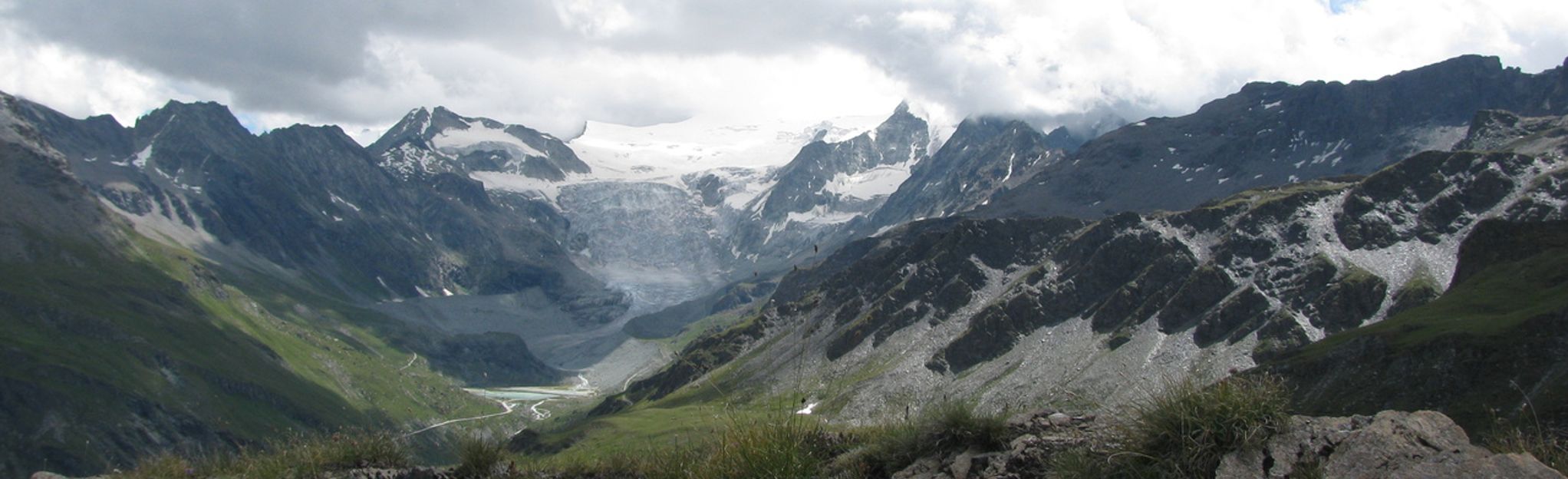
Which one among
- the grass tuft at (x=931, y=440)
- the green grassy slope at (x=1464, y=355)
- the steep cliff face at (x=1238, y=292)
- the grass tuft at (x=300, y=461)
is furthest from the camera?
the steep cliff face at (x=1238, y=292)

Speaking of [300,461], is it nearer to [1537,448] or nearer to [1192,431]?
[1192,431]

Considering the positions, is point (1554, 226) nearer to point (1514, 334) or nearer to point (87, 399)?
point (1514, 334)

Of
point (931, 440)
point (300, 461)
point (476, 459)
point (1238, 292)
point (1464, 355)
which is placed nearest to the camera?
point (931, 440)

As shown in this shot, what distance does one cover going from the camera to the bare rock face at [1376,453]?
8.62m

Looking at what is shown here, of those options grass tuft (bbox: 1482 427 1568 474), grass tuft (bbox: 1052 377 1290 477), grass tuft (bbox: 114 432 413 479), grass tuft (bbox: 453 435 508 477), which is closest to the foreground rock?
grass tuft (bbox: 1052 377 1290 477)

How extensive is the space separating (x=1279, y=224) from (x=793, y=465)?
205 metres

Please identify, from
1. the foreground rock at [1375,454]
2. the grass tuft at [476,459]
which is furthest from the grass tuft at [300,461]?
the foreground rock at [1375,454]

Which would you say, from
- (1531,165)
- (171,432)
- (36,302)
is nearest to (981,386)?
(1531,165)

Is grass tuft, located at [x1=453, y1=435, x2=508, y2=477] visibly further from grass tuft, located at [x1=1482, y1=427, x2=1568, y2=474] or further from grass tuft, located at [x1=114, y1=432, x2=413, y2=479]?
grass tuft, located at [x1=1482, y1=427, x2=1568, y2=474]

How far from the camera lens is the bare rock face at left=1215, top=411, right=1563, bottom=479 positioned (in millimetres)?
8617

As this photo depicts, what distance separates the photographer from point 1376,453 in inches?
358

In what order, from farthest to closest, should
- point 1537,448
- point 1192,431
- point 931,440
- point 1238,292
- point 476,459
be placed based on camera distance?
point 1238,292 → point 476,459 → point 931,440 → point 1537,448 → point 1192,431

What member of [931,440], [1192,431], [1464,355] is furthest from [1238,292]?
[1192,431]

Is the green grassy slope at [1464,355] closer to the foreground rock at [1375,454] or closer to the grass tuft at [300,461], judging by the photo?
the foreground rock at [1375,454]
